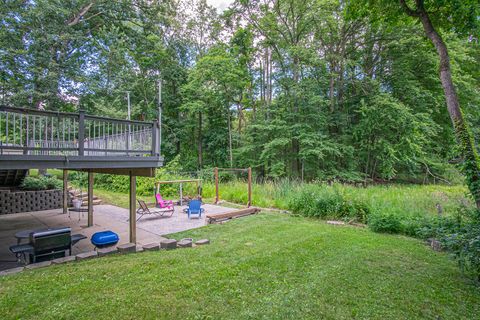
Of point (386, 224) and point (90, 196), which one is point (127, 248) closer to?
point (90, 196)

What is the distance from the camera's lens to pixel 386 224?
6.71 m

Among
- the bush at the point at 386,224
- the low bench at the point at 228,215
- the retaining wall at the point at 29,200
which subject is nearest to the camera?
the bush at the point at 386,224

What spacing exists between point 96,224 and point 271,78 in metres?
16.1

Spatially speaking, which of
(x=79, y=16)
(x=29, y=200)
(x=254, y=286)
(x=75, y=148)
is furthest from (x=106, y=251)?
(x=79, y=16)

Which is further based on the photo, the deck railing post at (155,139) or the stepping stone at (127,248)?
the deck railing post at (155,139)

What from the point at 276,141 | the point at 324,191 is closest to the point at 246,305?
the point at 324,191

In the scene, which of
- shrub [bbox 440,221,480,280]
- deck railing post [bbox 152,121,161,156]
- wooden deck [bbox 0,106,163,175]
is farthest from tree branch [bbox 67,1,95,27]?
shrub [bbox 440,221,480,280]

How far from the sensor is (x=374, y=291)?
349cm

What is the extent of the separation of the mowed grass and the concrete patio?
5.55ft

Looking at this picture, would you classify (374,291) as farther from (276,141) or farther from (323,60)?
(323,60)

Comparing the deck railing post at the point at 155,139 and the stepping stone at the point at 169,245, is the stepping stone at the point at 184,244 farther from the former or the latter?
the deck railing post at the point at 155,139

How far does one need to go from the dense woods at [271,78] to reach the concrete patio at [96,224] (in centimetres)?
817

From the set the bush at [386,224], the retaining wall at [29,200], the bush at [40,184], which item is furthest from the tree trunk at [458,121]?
the bush at [40,184]

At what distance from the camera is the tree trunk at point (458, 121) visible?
414 centimetres
